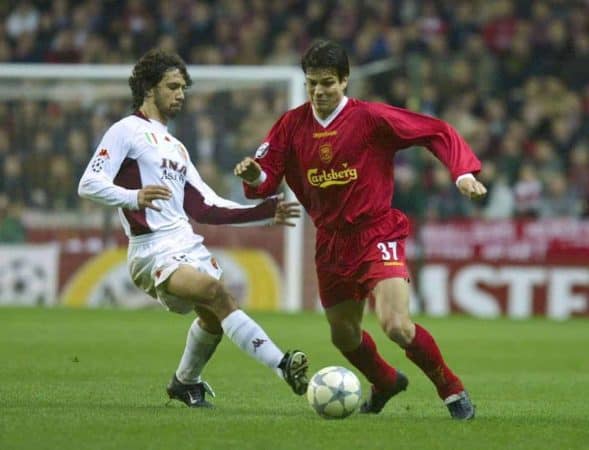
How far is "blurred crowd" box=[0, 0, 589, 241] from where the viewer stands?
61.1 feet

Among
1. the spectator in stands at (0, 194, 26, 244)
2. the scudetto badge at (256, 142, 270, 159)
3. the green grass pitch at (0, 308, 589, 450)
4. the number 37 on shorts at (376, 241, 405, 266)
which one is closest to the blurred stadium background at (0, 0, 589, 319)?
the spectator in stands at (0, 194, 26, 244)

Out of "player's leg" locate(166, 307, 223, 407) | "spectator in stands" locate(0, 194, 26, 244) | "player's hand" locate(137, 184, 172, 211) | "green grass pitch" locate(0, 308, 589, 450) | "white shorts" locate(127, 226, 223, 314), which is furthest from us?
"spectator in stands" locate(0, 194, 26, 244)

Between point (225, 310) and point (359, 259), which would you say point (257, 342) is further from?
point (359, 259)

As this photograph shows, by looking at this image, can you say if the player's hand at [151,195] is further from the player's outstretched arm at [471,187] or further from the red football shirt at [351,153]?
the player's outstretched arm at [471,187]

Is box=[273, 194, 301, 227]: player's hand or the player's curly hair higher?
the player's curly hair

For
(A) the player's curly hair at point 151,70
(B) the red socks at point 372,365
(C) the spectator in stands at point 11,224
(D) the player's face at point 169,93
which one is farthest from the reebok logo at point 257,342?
(C) the spectator in stands at point 11,224

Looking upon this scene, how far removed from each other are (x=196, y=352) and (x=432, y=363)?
1.47 m

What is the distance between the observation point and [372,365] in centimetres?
793

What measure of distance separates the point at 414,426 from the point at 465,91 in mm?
13885

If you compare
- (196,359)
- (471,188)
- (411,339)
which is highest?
(471,188)

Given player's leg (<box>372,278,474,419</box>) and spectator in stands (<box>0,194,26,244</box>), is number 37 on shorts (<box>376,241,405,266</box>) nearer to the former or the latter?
player's leg (<box>372,278,474,419</box>)

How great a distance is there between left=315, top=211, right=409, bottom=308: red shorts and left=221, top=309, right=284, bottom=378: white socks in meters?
0.47

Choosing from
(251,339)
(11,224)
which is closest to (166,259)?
(251,339)

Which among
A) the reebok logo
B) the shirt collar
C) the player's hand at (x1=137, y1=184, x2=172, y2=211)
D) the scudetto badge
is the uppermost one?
the shirt collar
